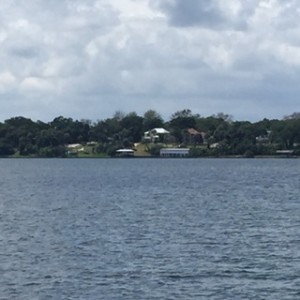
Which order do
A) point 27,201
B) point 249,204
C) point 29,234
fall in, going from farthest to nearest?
point 27,201 → point 249,204 → point 29,234

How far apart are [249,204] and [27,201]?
19.6 meters

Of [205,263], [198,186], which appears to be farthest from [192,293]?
[198,186]

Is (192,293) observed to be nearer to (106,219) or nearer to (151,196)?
(106,219)

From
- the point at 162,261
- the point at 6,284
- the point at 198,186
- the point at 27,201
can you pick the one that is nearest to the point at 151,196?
the point at 27,201

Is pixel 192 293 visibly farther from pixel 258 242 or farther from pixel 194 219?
pixel 194 219

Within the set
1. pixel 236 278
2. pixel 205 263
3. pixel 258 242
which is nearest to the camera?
pixel 236 278

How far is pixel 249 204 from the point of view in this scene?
74.1 meters

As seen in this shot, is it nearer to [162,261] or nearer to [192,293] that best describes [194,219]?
[162,261]

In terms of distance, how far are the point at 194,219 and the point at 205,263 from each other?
1973 cm

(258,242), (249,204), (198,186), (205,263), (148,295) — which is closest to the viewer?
(148,295)

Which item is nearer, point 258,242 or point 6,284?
point 6,284

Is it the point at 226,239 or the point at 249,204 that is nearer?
the point at 226,239

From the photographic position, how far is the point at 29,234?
167ft

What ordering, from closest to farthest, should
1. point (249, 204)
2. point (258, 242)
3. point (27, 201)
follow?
point (258, 242) < point (249, 204) < point (27, 201)
